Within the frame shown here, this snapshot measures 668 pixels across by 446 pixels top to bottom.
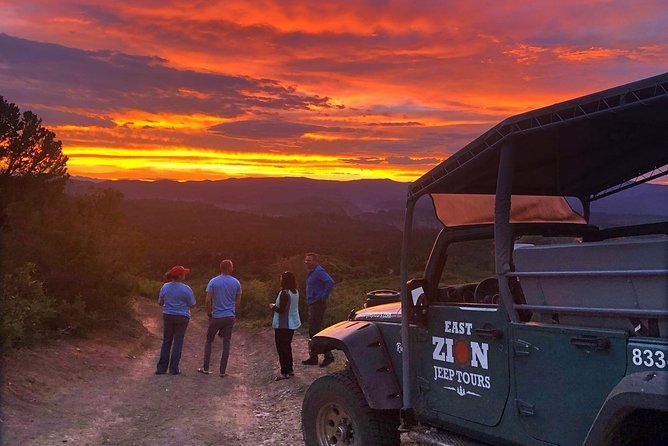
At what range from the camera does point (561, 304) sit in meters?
3.69

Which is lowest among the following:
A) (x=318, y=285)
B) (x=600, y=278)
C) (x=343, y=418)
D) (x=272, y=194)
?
(x=343, y=418)

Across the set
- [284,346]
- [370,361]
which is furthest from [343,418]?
[284,346]

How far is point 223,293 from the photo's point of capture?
33.2ft

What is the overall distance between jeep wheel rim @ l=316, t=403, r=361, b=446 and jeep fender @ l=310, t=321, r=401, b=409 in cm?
41

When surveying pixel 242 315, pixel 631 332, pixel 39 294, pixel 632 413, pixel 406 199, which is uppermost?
pixel 406 199

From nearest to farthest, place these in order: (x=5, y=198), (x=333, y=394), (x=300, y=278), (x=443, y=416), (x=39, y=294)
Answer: (x=443, y=416) < (x=333, y=394) < (x=39, y=294) < (x=5, y=198) < (x=300, y=278)

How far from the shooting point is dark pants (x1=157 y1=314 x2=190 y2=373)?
10.2 meters

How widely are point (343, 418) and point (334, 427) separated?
0.54 feet

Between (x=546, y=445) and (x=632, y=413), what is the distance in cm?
65

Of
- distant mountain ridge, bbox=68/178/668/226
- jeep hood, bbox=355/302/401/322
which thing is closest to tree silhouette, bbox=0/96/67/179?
jeep hood, bbox=355/302/401/322

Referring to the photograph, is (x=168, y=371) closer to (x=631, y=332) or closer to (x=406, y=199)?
(x=406, y=199)

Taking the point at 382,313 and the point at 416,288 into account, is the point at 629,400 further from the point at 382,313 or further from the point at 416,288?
the point at 382,313

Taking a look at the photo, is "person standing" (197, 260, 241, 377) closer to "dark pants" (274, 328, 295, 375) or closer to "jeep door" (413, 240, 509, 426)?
"dark pants" (274, 328, 295, 375)

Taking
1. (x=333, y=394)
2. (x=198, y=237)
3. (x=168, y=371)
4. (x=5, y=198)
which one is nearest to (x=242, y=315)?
(x=5, y=198)
